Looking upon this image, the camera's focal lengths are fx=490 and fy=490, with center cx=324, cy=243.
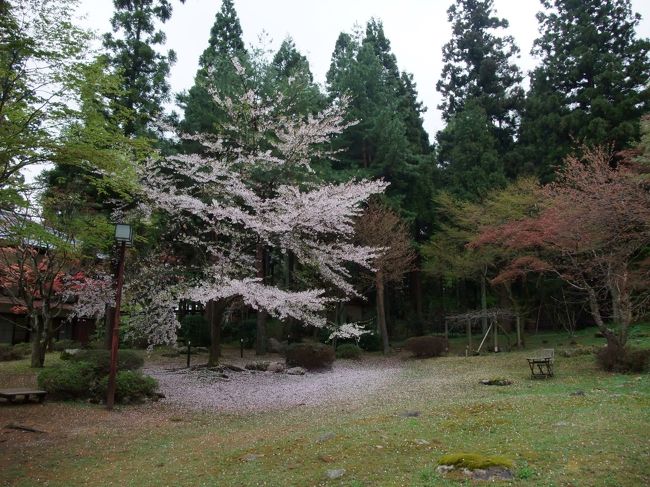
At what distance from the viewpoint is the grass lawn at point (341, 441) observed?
4.86 metres

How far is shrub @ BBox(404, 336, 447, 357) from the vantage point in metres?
20.2

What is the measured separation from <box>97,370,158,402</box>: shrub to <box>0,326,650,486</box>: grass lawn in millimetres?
407

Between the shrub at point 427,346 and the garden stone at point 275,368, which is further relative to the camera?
the shrub at point 427,346

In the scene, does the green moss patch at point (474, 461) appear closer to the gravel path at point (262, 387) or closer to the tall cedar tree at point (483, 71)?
the gravel path at point (262, 387)

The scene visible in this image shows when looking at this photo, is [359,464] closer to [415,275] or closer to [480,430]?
[480,430]

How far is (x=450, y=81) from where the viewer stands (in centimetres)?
3144

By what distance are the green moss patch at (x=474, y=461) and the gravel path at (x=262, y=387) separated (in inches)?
253

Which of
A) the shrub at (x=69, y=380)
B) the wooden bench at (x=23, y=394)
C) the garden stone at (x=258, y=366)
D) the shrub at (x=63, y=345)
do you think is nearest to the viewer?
the wooden bench at (x=23, y=394)

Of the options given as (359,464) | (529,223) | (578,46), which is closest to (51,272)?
(359,464)

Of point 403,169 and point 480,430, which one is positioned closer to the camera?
point 480,430

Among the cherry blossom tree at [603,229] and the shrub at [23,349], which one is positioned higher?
the cherry blossom tree at [603,229]

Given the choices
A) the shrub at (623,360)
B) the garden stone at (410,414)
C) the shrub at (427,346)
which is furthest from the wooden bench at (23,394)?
the shrub at (427,346)

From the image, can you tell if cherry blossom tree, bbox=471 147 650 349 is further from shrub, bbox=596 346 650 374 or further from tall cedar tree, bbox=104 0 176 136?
tall cedar tree, bbox=104 0 176 136

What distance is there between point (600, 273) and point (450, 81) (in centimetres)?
2094
